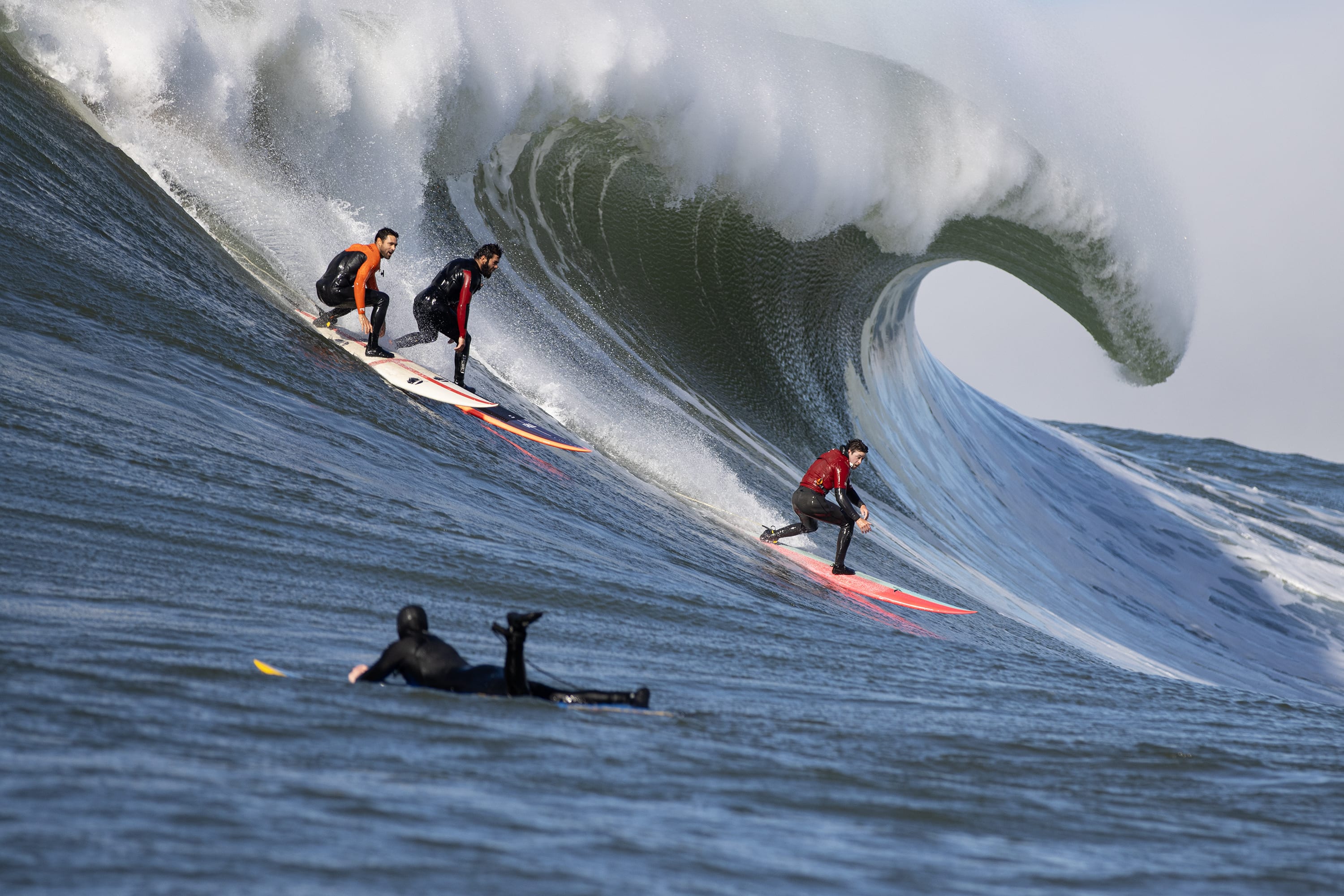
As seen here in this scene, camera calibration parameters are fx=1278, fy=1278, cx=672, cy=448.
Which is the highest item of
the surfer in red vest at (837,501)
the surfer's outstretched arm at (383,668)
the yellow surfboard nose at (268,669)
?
the surfer in red vest at (837,501)

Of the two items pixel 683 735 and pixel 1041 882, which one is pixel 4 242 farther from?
pixel 1041 882

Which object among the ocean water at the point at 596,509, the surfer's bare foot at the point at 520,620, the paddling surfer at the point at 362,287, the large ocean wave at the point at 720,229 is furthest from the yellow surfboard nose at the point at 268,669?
the large ocean wave at the point at 720,229

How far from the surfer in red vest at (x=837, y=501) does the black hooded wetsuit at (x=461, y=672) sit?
491cm

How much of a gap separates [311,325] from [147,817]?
696cm

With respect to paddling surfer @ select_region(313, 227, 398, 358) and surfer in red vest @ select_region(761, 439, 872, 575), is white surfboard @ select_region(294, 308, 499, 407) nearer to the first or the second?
paddling surfer @ select_region(313, 227, 398, 358)

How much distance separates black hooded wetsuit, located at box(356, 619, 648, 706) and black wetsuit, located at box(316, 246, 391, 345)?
17.8ft

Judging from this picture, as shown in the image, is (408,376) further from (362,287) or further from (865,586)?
(865,586)

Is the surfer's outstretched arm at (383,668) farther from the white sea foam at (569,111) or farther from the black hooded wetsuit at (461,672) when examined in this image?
the white sea foam at (569,111)

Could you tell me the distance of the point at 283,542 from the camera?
5324 mm

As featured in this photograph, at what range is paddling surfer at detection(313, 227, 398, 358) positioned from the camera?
9148 mm

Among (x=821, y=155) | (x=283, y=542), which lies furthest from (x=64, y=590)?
(x=821, y=155)

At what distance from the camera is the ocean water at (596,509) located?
9.92 ft

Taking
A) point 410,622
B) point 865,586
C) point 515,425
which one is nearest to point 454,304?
point 515,425

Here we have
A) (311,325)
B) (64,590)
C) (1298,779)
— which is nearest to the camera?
(64,590)
